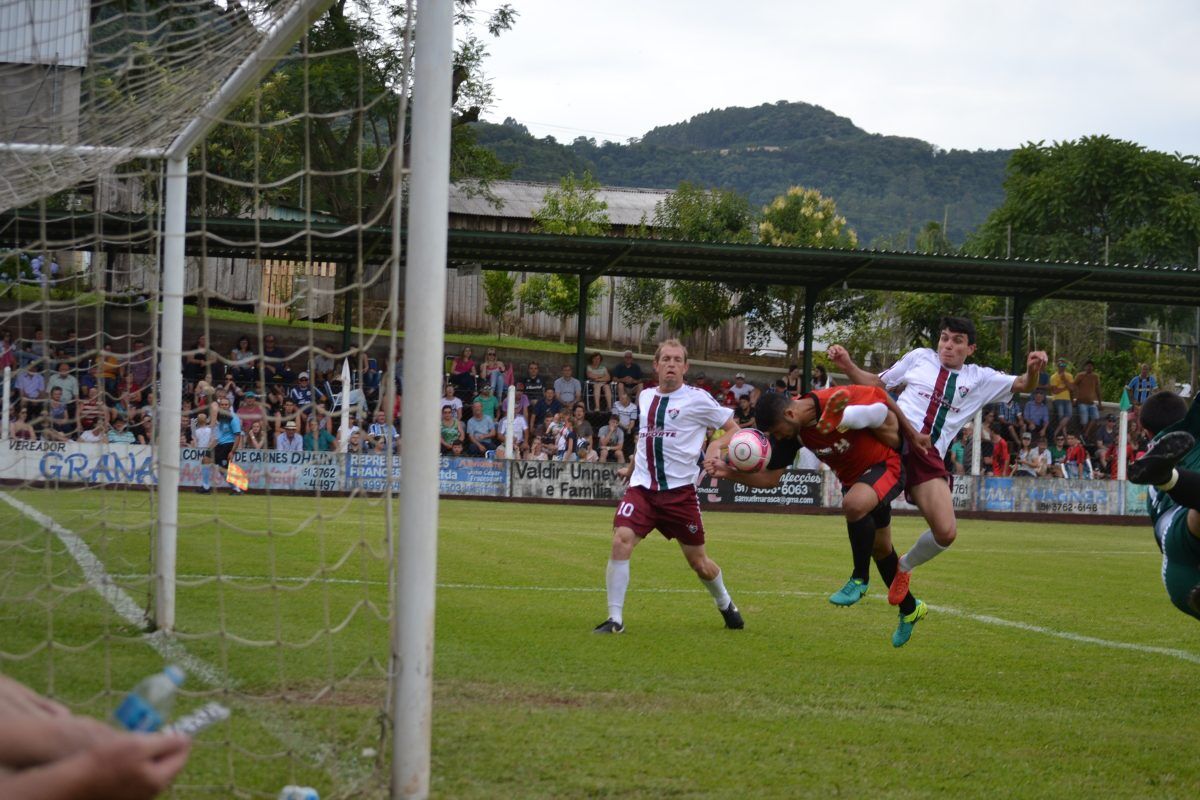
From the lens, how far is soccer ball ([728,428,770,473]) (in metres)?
7.92

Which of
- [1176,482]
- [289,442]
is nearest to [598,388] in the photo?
[289,442]

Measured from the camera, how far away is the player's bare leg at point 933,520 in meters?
8.33

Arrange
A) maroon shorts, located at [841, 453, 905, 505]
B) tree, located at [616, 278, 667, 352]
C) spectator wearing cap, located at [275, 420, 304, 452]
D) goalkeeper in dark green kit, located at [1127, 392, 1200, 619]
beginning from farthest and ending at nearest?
1. tree, located at [616, 278, 667, 352]
2. spectator wearing cap, located at [275, 420, 304, 452]
3. maroon shorts, located at [841, 453, 905, 505]
4. goalkeeper in dark green kit, located at [1127, 392, 1200, 619]

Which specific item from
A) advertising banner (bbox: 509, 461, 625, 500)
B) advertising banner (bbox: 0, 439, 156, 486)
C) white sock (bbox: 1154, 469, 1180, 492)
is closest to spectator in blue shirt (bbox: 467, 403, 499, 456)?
advertising banner (bbox: 509, 461, 625, 500)

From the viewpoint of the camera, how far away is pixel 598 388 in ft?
82.7

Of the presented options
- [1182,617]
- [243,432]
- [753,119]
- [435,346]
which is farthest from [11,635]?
[753,119]

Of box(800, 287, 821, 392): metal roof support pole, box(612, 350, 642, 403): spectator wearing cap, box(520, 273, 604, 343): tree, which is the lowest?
box(612, 350, 642, 403): spectator wearing cap

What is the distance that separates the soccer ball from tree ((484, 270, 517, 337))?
36.7 m

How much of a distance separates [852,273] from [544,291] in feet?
73.1

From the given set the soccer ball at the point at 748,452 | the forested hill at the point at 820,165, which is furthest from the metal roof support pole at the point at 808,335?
the forested hill at the point at 820,165

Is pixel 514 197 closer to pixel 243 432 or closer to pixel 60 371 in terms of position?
pixel 243 432

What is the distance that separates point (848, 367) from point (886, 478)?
0.80 meters

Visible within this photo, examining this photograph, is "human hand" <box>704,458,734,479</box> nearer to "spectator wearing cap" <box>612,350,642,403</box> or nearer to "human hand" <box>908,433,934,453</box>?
"human hand" <box>908,433,934,453</box>

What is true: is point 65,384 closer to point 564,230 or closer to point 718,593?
point 718,593
